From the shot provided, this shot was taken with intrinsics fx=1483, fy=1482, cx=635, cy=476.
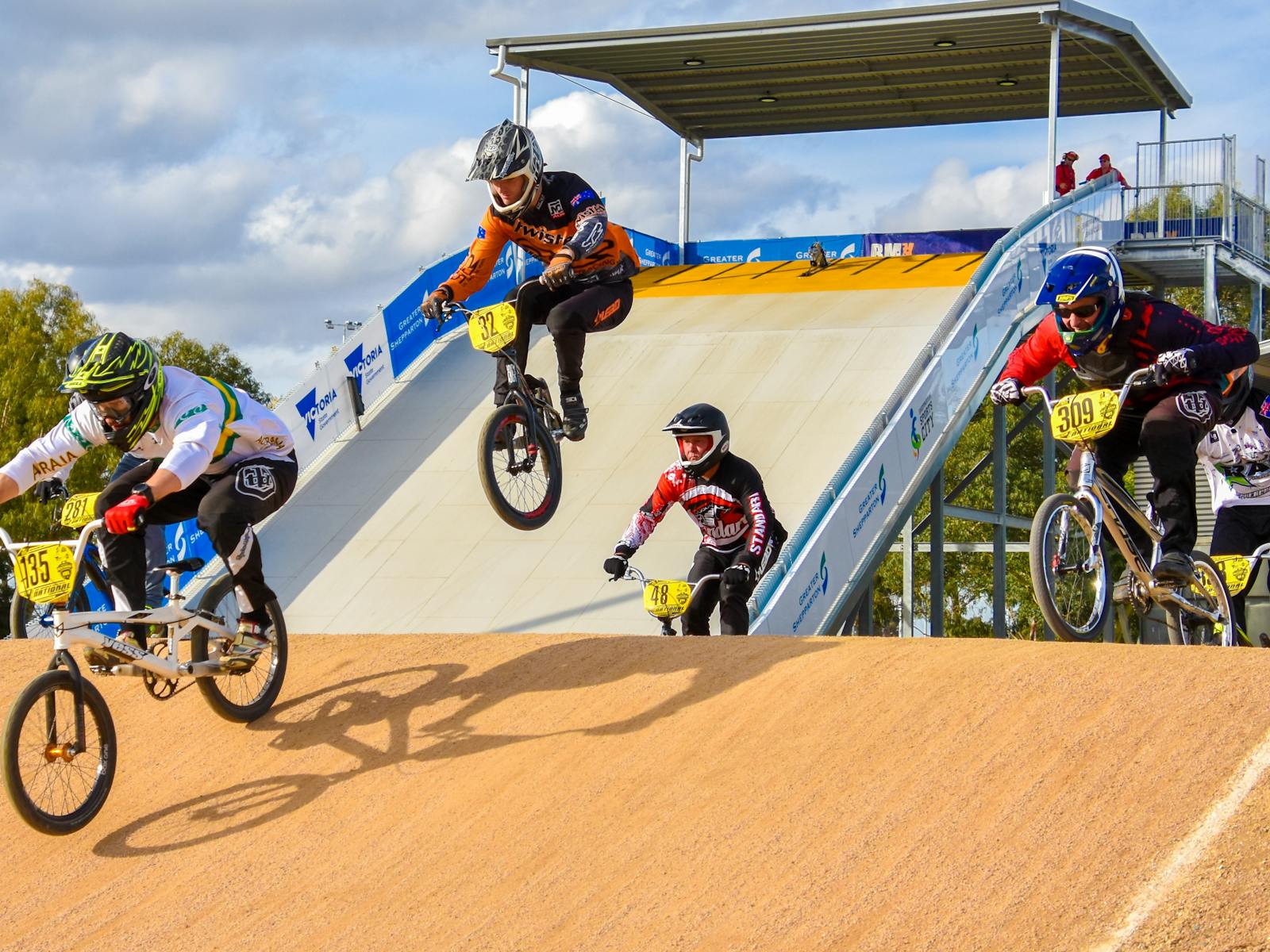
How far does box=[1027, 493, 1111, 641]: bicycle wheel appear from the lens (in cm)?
809

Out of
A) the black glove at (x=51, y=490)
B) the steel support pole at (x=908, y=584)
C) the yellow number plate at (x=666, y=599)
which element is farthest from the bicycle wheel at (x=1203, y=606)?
the steel support pole at (x=908, y=584)

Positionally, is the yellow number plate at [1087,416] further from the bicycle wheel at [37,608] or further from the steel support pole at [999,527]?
the steel support pole at [999,527]

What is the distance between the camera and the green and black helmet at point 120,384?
726 centimetres

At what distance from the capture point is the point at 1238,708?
250 inches

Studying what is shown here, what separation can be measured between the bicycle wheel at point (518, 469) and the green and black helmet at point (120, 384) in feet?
9.56

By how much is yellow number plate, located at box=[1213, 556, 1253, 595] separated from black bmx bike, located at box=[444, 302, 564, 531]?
14.9 ft

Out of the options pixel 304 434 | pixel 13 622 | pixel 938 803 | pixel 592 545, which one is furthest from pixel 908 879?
pixel 304 434

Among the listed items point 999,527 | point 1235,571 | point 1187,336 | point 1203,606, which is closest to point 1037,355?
point 1187,336

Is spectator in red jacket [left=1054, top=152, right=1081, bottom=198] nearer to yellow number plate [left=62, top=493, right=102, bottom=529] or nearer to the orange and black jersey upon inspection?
the orange and black jersey

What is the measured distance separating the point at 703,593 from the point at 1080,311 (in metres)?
3.27

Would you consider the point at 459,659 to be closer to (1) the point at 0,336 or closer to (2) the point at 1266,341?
(2) the point at 1266,341

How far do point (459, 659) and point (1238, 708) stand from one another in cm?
452

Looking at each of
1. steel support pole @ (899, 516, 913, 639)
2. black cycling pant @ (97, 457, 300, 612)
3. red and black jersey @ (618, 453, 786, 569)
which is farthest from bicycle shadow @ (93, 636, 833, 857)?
steel support pole @ (899, 516, 913, 639)

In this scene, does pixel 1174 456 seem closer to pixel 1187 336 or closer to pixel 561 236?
pixel 1187 336
